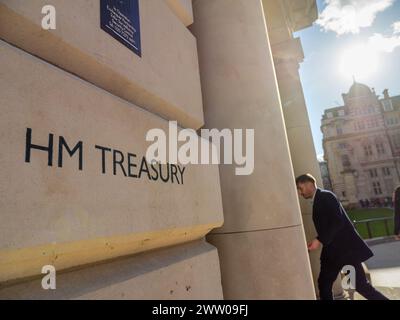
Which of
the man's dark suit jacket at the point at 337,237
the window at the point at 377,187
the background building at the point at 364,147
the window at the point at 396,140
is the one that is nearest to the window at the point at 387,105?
the background building at the point at 364,147

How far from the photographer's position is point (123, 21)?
4.94 feet

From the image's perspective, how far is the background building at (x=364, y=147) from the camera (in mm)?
42844

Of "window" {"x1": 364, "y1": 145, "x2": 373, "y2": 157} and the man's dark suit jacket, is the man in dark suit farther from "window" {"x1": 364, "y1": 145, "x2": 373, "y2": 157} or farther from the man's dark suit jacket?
"window" {"x1": 364, "y1": 145, "x2": 373, "y2": 157}

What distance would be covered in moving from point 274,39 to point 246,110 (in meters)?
4.76

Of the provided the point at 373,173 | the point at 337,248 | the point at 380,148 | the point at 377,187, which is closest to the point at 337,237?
the point at 337,248

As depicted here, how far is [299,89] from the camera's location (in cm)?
629

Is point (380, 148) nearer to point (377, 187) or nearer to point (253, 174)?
point (377, 187)

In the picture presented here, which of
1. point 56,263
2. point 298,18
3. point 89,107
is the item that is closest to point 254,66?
point 89,107

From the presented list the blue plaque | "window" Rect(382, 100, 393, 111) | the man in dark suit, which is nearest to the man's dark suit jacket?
the man in dark suit

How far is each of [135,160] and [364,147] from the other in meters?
51.6

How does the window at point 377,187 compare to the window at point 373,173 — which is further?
the window at point 373,173

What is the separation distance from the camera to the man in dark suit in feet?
9.82

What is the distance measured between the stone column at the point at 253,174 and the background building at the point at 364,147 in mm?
47824

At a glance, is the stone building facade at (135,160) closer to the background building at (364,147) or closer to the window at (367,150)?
the background building at (364,147)
